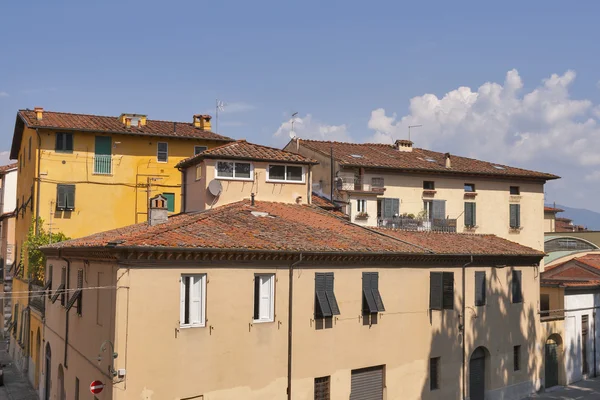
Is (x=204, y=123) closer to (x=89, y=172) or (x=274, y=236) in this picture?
(x=89, y=172)

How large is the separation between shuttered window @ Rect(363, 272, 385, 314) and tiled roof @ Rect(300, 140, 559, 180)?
55.2ft

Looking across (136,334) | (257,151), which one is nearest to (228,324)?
(136,334)

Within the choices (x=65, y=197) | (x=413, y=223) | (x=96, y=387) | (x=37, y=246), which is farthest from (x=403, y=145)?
(x=96, y=387)

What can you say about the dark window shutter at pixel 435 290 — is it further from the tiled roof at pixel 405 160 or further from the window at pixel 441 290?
the tiled roof at pixel 405 160

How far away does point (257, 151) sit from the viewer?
28750mm

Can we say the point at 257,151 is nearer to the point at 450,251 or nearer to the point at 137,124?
the point at 450,251

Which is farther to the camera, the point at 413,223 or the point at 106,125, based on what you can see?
the point at 106,125

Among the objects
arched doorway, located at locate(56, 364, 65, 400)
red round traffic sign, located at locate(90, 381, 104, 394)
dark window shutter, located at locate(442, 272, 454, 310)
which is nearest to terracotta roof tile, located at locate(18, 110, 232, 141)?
arched doorway, located at locate(56, 364, 65, 400)

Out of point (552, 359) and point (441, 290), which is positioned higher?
point (441, 290)

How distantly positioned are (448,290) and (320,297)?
7.12 meters

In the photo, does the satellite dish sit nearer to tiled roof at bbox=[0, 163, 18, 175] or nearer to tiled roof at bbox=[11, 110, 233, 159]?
tiled roof at bbox=[11, 110, 233, 159]

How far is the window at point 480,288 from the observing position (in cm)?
2805

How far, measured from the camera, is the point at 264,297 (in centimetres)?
→ 2095

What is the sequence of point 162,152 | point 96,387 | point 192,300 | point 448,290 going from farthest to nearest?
point 162,152, point 448,290, point 192,300, point 96,387
